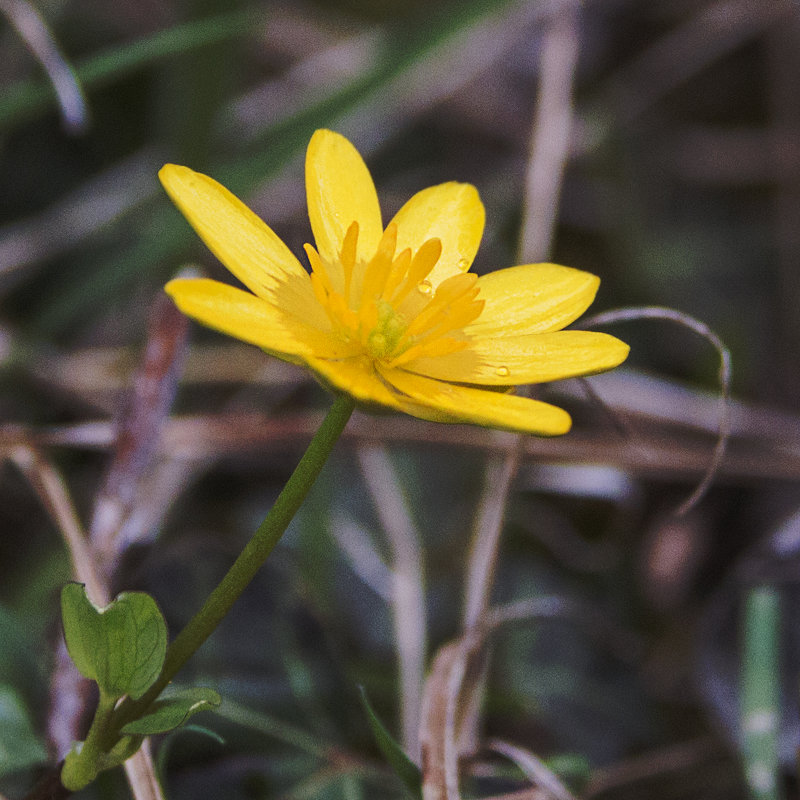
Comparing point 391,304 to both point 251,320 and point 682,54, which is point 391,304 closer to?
point 251,320

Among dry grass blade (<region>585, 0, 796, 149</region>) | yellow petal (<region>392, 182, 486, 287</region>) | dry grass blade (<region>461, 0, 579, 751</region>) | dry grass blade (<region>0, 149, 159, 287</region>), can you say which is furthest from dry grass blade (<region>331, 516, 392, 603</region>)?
dry grass blade (<region>585, 0, 796, 149</region>)

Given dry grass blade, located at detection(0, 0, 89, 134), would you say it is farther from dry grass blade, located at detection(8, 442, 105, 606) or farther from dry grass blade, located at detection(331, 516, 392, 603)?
dry grass blade, located at detection(331, 516, 392, 603)

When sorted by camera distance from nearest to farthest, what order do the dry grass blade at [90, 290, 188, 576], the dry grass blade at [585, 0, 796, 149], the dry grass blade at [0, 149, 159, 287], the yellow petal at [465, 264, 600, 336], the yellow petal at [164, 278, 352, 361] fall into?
the yellow petal at [164, 278, 352, 361] < the yellow petal at [465, 264, 600, 336] < the dry grass blade at [90, 290, 188, 576] < the dry grass blade at [0, 149, 159, 287] < the dry grass blade at [585, 0, 796, 149]

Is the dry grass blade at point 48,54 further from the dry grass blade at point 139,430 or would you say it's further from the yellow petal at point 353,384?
the yellow petal at point 353,384

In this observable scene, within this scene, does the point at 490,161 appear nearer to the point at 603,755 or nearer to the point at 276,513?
the point at 603,755

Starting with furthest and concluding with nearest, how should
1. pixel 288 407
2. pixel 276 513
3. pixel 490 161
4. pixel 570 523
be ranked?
pixel 490 161 < pixel 288 407 < pixel 570 523 < pixel 276 513

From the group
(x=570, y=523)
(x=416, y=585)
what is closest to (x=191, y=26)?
(x=416, y=585)

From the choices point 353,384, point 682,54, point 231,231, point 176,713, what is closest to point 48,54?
point 231,231
